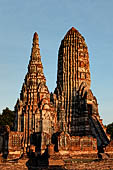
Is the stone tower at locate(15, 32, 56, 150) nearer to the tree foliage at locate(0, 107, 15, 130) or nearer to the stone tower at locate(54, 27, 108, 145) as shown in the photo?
the stone tower at locate(54, 27, 108, 145)

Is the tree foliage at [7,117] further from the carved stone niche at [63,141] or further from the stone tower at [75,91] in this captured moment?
the carved stone niche at [63,141]

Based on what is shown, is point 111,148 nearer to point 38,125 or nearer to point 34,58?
point 38,125

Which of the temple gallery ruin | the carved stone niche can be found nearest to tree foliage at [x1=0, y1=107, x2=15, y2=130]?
the temple gallery ruin

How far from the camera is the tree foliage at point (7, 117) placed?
68.1m

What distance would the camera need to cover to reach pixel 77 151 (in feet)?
151

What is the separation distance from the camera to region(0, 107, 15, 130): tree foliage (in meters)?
68.1

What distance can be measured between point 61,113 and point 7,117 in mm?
20119

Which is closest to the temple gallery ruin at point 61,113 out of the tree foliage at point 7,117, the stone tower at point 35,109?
the stone tower at point 35,109

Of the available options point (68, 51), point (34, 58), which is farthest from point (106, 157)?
point (68, 51)

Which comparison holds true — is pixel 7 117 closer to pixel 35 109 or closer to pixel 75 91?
pixel 75 91

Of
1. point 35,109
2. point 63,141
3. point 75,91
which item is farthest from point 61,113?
point 63,141

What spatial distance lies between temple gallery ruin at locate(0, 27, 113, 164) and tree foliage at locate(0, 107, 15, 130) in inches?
597

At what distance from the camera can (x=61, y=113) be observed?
2095 inches

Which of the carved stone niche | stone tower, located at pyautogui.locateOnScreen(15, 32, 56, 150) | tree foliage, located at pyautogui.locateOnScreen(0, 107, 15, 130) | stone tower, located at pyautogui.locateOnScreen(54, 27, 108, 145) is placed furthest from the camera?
tree foliage, located at pyautogui.locateOnScreen(0, 107, 15, 130)
